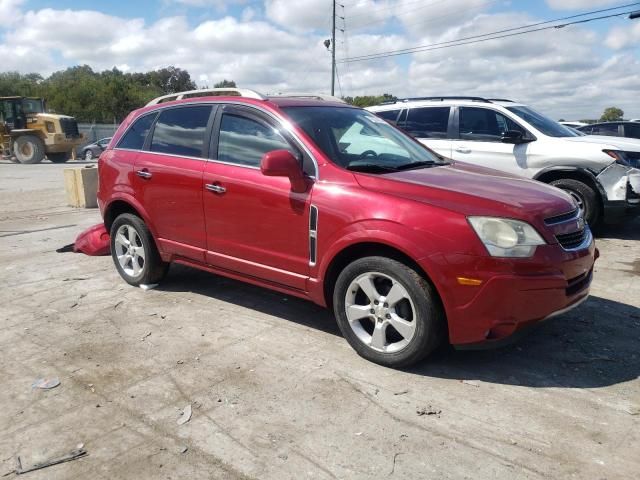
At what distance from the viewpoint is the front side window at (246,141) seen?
4309mm

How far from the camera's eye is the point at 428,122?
8828 millimetres

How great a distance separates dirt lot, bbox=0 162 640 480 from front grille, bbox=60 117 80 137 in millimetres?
26050

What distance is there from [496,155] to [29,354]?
6.56m

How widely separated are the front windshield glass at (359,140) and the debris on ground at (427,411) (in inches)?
65.6

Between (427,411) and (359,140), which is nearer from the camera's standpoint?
(427,411)

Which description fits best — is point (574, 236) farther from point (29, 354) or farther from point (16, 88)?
point (16, 88)

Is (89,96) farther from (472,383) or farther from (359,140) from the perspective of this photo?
(472,383)

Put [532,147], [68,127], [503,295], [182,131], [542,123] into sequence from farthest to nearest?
[68,127], [542,123], [532,147], [182,131], [503,295]

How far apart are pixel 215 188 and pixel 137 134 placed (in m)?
1.50

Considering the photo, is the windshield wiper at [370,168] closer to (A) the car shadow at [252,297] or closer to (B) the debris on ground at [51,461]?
(A) the car shadow at [252,297]

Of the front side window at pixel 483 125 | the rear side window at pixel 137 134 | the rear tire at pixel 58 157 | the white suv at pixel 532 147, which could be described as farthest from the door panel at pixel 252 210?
the rear tire at pixel 58 157

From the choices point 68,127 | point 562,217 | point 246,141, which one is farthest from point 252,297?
point 68,127

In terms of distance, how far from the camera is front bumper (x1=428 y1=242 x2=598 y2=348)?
10.8 feet

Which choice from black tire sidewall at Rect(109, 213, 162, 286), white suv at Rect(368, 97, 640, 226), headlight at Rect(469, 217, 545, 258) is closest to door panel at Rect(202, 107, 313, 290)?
black tire sidewall at Rect(109, 213, 162, 286)
